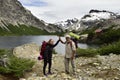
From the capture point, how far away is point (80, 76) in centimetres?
2108

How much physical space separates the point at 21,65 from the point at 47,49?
2.37 m

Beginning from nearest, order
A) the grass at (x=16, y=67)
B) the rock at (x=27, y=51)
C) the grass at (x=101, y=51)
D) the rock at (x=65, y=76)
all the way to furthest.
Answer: the rock at (x=65, y=76), the grass at (x=16, y=67), the grass at (x=101, y=51), the rock at (x=27, y=51)

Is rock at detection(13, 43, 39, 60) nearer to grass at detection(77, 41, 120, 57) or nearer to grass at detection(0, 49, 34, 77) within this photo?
grass at detection(77, 41, 120, 57)

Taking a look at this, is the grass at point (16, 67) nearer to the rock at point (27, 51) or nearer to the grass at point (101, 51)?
the rock at point (27, 51)

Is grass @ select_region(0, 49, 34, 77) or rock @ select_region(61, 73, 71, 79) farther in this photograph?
grass @ select_region(0, 49, 34, 77)

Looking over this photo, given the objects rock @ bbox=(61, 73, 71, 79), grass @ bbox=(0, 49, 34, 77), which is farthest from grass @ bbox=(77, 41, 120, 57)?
rock @ bbox=(61, 73, 71, 79)

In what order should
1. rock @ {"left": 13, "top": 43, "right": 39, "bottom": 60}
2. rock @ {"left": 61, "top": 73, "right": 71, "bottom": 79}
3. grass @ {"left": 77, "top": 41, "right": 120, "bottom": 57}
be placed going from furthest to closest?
rock @ {"left": 13, "top": 43, "right": 39, "bottom": 60} → grass @ {"left": 77, "top": 41, "right": 120, "bottom": 57} → rock @ {"left": 61, "top": 73, "right": 71, "bottom": 79}

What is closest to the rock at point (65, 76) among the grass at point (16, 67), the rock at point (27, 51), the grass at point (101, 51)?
the grass at point (16, 67)

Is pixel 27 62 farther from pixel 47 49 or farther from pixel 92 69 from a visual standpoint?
pixel 92 69

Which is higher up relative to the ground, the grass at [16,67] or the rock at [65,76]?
the grass at [16,67]

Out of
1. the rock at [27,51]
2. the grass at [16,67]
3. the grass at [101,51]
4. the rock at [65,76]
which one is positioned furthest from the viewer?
the rock at [27,51]

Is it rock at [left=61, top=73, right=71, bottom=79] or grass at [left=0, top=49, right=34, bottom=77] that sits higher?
grass at [left=0, top=49, right=34, bottom=77]

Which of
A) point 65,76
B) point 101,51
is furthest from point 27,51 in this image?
point 65,76

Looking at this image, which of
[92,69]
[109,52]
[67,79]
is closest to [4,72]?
[67,79]
